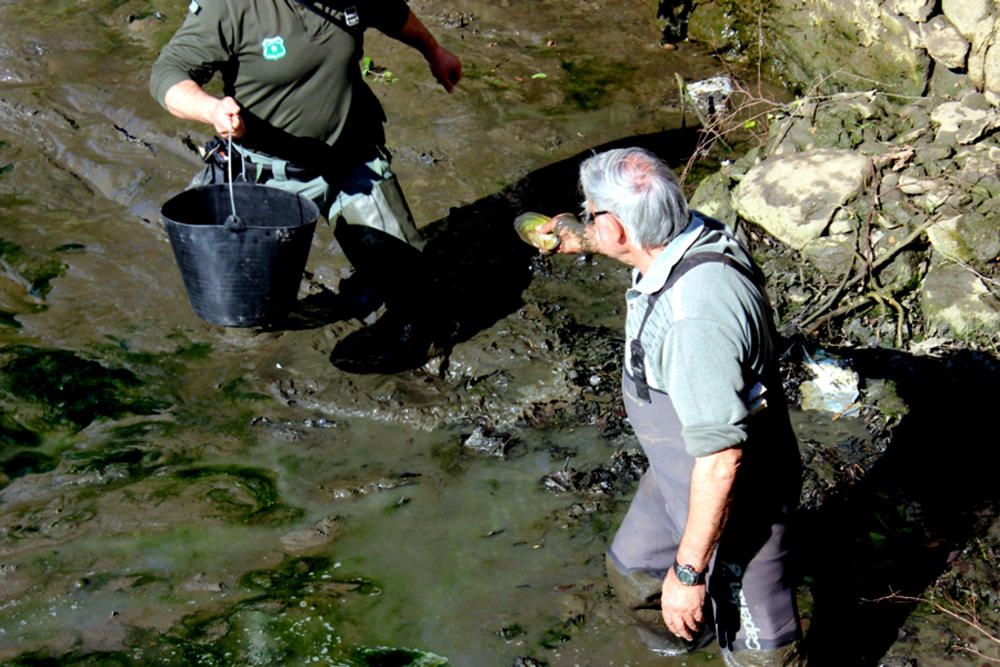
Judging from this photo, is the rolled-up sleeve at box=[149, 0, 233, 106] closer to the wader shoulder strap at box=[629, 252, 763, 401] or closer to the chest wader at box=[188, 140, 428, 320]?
the chest wader at box=[188, 140, 428, 320]

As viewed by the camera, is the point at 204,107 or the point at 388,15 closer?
the point at 204,107

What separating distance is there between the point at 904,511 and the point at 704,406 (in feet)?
7.94

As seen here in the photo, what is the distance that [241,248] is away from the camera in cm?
466

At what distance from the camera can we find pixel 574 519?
193 inches

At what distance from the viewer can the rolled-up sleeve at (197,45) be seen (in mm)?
4812

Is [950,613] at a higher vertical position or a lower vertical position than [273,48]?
lower

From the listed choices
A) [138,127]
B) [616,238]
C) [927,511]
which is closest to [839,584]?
[927,511]

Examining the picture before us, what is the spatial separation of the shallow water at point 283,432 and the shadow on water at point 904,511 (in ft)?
2.12

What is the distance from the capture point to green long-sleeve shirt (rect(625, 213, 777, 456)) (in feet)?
10.1

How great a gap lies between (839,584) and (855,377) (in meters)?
1.33

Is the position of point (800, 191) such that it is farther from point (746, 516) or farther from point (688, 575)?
point (688, 575)

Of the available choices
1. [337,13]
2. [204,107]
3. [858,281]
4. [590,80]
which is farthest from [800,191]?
[204,107]

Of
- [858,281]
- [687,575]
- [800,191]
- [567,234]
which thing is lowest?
[858,281]

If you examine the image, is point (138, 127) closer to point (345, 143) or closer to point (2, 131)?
point (2, 131)
